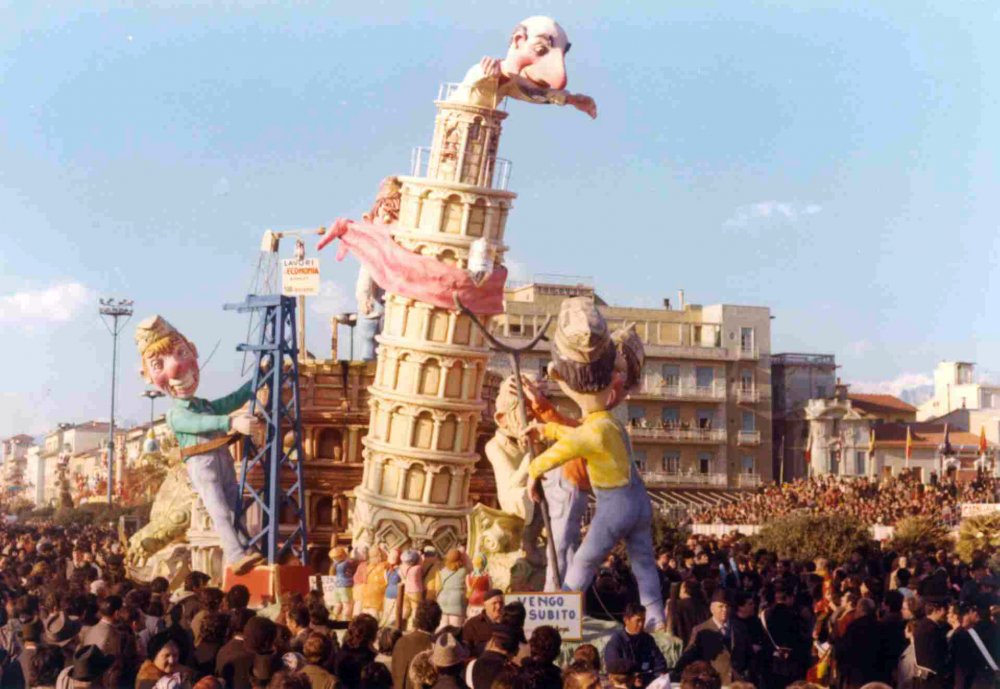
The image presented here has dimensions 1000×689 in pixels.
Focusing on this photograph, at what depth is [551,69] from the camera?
27312 millimetres

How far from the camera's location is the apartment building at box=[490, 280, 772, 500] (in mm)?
65375

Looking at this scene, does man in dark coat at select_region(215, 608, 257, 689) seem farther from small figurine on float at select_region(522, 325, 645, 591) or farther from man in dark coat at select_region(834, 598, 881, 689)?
small figurine on float at select_region(522, 325, 645, 591)

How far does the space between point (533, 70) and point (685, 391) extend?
1585 inches

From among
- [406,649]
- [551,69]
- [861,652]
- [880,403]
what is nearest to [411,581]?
[861,652]

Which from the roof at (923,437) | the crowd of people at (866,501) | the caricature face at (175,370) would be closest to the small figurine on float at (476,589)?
the caricature face at (175,370)

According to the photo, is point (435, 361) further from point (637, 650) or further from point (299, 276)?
point (637, 650)

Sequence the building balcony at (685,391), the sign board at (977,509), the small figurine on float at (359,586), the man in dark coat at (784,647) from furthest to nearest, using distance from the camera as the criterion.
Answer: the building balcony at (685,391) < the sign board at (977,509) < the small figurine on float at (359,586) < the man in dark coat at (784,647)

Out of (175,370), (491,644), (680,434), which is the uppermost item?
(680,434)

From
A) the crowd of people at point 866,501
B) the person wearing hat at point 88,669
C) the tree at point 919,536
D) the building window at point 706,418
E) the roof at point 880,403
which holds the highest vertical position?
the roof at point 880,403

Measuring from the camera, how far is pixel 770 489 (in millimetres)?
57969

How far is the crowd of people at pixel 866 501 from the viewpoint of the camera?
1736 inches

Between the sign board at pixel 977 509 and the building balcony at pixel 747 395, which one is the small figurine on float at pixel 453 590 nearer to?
the sign board at pixel 977 509

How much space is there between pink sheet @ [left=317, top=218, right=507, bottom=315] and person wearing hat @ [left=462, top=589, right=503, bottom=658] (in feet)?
46.7

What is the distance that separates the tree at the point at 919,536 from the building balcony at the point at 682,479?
27.8 metres
